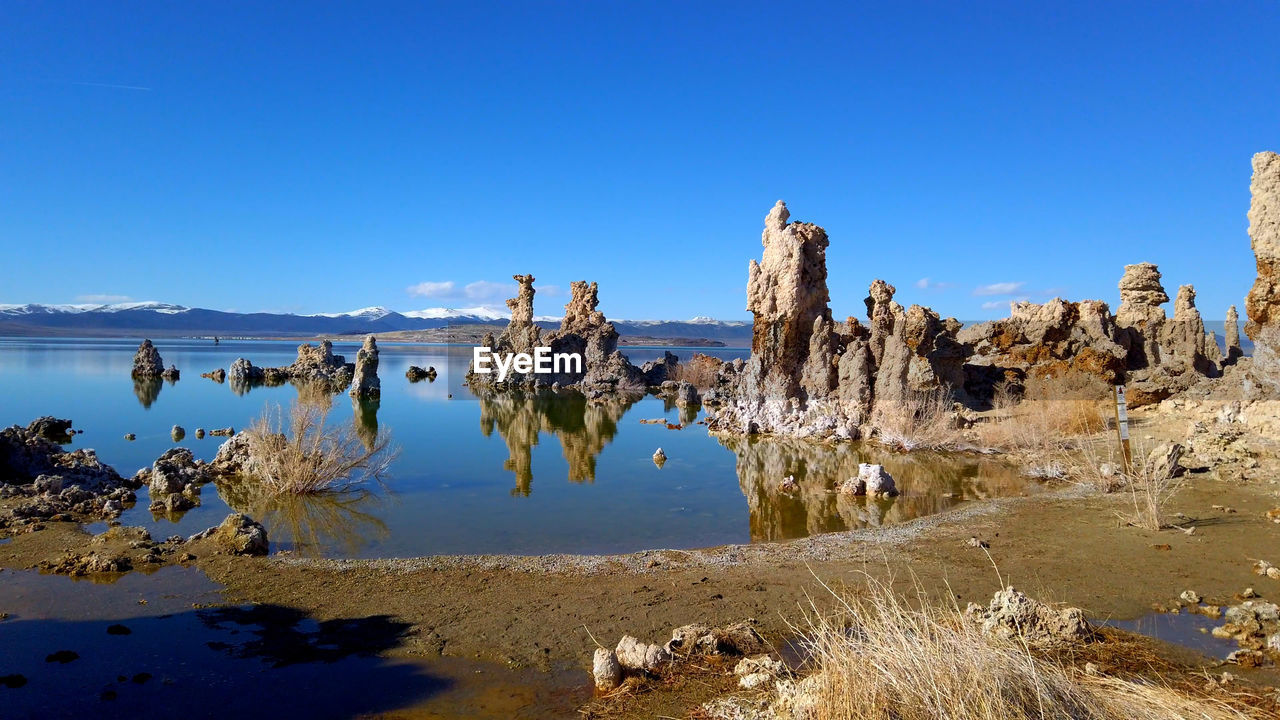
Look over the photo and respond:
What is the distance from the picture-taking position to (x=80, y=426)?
65.8 feet

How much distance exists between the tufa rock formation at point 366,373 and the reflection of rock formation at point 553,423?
4964 mm

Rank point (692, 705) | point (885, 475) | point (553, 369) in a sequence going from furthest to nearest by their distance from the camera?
1. point (553, 369)
2. point (885, 475)
3. point (692, 705)

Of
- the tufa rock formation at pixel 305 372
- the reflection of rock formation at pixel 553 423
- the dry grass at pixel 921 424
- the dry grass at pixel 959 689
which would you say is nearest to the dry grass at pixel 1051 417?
the dry grass at pixel 921 424

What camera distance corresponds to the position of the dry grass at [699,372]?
133ft

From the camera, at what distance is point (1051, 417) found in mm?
16969

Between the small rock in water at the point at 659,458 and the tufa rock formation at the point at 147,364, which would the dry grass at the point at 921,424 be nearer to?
the small rock in water at the point at 659,458

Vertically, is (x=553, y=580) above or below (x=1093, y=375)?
below

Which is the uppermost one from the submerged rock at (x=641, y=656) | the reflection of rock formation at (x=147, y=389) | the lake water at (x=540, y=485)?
the reflection of rock formation at (x=147, y=389)

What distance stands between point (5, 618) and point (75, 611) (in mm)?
479

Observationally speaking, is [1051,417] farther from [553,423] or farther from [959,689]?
[959,689]

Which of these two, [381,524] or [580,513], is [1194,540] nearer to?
[580,513]

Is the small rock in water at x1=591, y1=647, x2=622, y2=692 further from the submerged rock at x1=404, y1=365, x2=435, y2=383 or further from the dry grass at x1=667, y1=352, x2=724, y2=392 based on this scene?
the submerged rock at x1=404, y1=365, x2=435, y2=383

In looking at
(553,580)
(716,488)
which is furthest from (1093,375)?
(553,580)

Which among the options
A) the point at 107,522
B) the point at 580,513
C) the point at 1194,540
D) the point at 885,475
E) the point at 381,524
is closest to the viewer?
the point at 1194,540
